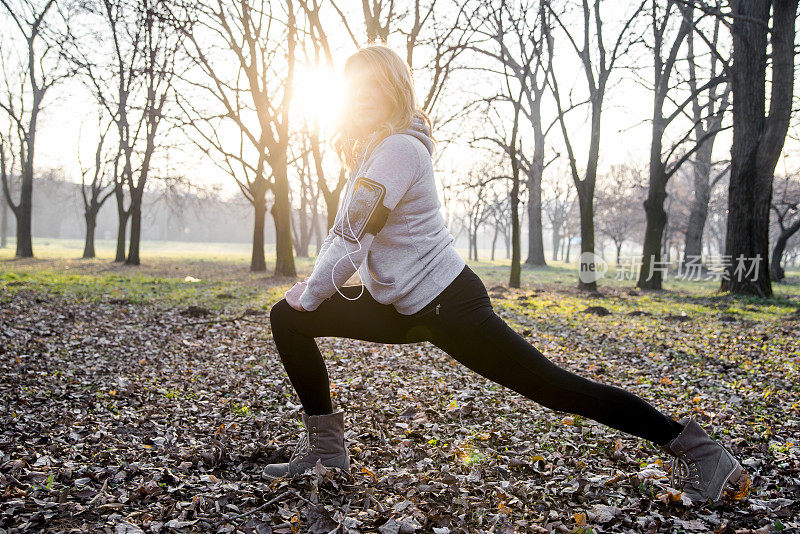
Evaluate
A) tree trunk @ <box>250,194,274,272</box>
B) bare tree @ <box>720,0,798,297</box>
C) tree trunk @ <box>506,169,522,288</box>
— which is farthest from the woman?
tree trunk @ <box>250,194,274,272</box>

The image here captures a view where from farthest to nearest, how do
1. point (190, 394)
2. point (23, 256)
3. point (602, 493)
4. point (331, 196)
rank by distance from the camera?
point (23, 256) < point (331, 196) < point (190, 394) < point (602, 493)

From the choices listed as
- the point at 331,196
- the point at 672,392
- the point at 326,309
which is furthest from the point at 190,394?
the point at 331,196

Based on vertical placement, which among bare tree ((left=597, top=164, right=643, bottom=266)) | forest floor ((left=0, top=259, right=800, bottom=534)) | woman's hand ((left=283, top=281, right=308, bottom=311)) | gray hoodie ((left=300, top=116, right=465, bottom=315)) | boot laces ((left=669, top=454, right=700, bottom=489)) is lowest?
forest floor ((left=0, top=259, right=800, bottom=534))

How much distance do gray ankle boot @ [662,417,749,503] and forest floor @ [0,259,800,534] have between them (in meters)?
0.10

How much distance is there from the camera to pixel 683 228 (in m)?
39.4

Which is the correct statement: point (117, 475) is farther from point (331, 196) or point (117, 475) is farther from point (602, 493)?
point (331, 196)

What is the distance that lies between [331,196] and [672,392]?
14364 millimetres

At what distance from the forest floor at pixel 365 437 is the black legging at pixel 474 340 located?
21.2 inches

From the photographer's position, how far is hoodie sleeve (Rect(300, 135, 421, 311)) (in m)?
2.24

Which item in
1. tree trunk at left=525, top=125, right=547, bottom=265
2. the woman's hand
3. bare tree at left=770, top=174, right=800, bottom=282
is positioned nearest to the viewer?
the woman's hand

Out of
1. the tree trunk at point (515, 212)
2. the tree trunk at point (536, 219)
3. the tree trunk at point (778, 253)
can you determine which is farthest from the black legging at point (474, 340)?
the tree trunk at point (536, 219)

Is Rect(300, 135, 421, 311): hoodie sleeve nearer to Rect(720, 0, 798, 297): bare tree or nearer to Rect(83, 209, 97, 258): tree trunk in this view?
Rect(720, 0, 798, 297): bare tree

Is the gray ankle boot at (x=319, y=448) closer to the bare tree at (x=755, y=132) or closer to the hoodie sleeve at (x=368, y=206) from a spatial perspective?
the hoodie sleeve at (x=368, y=206)

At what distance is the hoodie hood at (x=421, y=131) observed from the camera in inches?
95.5
